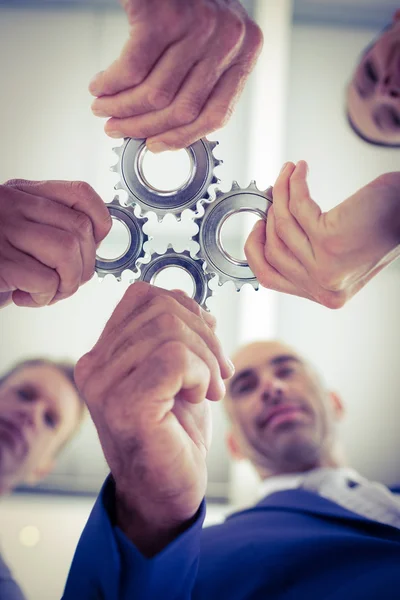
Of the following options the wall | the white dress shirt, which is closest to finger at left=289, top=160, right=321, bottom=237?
the white dress shirt

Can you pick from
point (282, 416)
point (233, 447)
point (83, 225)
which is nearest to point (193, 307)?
point (83, 225)

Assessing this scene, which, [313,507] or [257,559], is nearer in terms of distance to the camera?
[257,559]

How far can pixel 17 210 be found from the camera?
0.61m

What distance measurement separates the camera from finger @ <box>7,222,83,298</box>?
0.61 meters

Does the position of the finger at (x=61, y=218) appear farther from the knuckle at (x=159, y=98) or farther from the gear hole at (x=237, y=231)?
the gear hole at (x=237, y=231)

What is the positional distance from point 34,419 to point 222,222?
4.40 feet

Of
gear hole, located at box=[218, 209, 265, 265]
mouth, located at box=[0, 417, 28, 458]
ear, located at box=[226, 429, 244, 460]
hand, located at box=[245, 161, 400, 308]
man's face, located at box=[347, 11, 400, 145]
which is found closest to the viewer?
hand, located at box=[245, 161, 400, 308]

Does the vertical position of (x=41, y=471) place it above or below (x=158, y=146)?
below

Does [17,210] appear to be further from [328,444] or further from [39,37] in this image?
[328,444]

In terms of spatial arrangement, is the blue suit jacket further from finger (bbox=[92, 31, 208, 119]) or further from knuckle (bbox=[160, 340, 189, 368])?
finger (bbox=[92, 31, 208, 119])

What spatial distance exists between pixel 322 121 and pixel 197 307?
120cm

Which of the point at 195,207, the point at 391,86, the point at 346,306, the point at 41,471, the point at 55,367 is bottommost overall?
the point at 41,471

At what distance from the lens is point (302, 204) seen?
1.99 feet

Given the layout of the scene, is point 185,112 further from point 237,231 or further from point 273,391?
point 273,391
